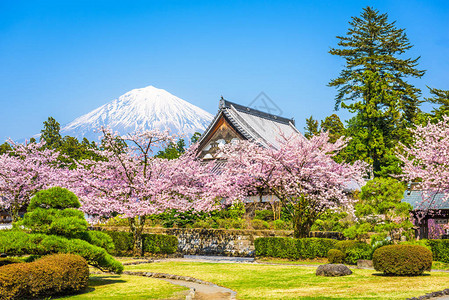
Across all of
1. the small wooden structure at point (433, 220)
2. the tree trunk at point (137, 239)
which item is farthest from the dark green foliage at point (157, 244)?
the small wooden structure at point (433, 220)

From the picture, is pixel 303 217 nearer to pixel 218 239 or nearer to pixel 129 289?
pixel 218 239

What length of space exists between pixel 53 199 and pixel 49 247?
1843 millimetres

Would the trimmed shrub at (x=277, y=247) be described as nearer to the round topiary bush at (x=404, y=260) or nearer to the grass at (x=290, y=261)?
the grass at (x=290, y=261)

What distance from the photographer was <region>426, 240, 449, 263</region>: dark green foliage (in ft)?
77.1

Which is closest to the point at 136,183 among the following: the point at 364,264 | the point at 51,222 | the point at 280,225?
the point at 280,225

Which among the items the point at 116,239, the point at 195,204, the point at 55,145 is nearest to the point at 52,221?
the point at 116,239

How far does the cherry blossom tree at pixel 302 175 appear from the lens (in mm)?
27062

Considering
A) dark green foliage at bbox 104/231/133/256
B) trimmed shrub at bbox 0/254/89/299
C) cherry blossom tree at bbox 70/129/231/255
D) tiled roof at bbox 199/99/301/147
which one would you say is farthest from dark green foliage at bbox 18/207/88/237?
tiled roof at bbox 199/99/301/147

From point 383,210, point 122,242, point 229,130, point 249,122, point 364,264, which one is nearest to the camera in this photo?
point 364,264

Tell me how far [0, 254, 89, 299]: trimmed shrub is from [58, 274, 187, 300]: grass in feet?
1.53

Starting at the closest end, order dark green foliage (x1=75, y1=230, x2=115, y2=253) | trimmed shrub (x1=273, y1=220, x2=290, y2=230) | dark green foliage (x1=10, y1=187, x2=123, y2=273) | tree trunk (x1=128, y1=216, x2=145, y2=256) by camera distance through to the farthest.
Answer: dark green foliage (x1=10, y1=187, x2=123, y2=273), dark green foliage (x1=75, y1=230, x2=115, y2=253), tree trunk (x1=128, y1=216, x2=145, y2=256), trimmed shrub (x1=273, y1=220, x2=290, y2=230)

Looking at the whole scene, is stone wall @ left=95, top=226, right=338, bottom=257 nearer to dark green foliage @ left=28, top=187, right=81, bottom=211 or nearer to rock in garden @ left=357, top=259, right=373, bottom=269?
rock in garden @ left=357, top=259, right=373, bottom=269

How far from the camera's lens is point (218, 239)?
31.9m

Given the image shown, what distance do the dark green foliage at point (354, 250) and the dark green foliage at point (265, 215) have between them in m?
11.6
